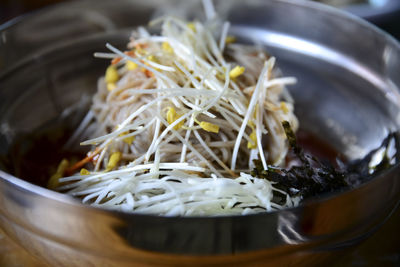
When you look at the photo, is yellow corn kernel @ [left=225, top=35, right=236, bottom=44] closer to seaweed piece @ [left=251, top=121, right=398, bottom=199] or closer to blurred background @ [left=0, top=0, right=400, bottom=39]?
seaweed piece @ [left=251, top=121, right=398, bottom=199]

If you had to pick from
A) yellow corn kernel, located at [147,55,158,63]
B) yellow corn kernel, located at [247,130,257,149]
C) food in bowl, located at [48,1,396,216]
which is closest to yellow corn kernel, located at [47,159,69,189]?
food in bowl, located at [48,1,396,216]

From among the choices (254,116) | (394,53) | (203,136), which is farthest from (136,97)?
(394,53)

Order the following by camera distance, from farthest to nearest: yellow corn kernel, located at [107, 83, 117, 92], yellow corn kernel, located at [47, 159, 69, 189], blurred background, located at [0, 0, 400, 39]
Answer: blurred background, located at [0, 0, 400, 39], yellow corn kernel, located at [107, 83, 117, 92], yellow corn kernel, located at [47, 159, 69, 189]

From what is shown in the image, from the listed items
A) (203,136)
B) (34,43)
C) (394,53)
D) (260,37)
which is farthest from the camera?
(260,37)

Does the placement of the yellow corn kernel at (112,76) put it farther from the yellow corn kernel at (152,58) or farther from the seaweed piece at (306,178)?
the seaweed piece at (306,178)

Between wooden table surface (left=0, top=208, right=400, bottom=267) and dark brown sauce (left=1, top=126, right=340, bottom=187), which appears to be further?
dark brown sauce (left=1, top=126, right=340, bottom=187)

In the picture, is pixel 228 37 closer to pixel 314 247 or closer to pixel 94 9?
pixel 94 9
